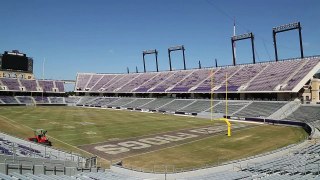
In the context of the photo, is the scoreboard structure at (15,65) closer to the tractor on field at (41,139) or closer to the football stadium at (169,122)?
the football stadium at (169,122)

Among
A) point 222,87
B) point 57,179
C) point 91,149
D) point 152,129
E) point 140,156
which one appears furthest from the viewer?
point 222,87

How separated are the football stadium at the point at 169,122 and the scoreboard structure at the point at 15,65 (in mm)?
341

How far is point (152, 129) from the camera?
43969 millimetres

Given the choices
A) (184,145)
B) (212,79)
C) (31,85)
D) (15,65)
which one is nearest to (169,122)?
(184,145)

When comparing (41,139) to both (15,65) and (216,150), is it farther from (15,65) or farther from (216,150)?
(15,65)

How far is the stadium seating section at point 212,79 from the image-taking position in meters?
65.0

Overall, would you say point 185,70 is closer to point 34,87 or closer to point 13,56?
point 34,87

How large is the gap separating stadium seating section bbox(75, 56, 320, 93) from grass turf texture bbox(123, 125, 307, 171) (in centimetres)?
2485

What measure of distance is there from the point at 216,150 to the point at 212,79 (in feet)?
181

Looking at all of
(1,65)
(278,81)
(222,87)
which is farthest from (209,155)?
(1,65)

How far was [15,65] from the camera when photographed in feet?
350

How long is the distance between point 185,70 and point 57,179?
89.4 meters

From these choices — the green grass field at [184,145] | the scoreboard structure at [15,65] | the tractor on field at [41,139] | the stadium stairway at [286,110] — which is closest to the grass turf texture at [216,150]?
the green grass field at [184,145]

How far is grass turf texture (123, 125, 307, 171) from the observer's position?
24.8 metres
